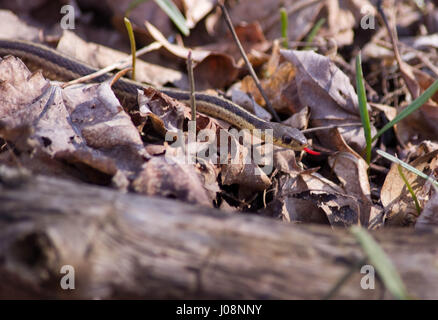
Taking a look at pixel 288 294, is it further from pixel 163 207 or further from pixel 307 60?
pixel 307 60

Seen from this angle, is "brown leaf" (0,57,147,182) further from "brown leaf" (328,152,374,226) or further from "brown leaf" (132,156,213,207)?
"brown leaf" (328,152,374,226)

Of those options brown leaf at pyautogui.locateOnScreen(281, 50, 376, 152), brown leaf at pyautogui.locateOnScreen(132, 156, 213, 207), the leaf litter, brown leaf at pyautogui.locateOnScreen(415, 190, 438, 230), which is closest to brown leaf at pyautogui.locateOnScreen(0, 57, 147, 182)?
the leaf litter

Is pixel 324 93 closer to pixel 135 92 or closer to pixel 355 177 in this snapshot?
pixel 355 177

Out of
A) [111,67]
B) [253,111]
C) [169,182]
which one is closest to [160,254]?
[169,182]

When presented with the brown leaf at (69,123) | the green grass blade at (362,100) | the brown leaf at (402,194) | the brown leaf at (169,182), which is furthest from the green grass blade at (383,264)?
the green grass blade at (362,100)

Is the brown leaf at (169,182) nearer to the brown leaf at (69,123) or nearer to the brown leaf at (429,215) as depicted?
the brown leaf at (69,123)
